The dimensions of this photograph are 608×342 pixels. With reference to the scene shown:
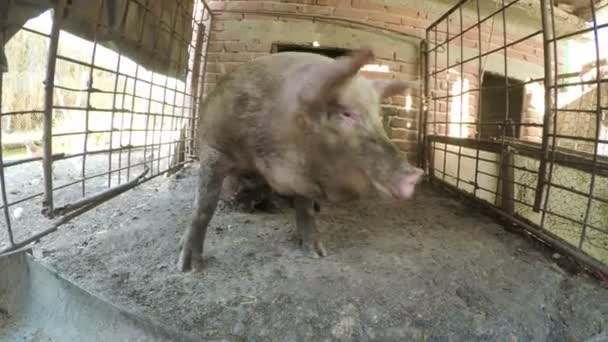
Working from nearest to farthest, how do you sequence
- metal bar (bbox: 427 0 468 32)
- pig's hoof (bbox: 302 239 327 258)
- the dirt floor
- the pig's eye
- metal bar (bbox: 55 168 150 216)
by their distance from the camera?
the pig's eye < the dirt floor < metal bar (bbox: 55 168 150 216) < pig's hoof (bbox: 302 239 327 258) < metal bar (bbox: 427 0 468 32)

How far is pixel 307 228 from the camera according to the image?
8.04 ft

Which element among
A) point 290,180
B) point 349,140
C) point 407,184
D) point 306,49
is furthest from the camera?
point 306,49

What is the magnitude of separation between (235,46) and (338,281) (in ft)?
11.5

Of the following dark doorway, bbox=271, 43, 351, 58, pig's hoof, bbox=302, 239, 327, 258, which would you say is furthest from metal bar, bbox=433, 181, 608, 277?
dark doorway, bbox=271, 43, 351, 58

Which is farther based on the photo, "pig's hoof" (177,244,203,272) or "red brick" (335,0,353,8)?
"red brick" (335,0,353,8)

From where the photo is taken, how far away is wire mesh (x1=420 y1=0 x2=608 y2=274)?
2785 mm

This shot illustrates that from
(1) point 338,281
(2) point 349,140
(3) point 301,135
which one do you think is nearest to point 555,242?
(1) point 338,281

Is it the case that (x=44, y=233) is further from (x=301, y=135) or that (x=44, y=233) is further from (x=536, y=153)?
(x=536, y=153)

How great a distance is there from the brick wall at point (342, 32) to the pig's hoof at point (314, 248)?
270cm

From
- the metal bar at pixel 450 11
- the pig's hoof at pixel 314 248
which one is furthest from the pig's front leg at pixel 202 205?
the metal bar at pixel 450 11

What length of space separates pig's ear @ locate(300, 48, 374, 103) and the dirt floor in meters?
0.97

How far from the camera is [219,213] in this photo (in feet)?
10.3

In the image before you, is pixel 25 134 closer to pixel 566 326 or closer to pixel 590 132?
pixel 566 326

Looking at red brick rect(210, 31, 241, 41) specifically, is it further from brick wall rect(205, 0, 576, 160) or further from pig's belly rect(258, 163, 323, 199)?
pig's belly rect(258, 163, 323, 199)
